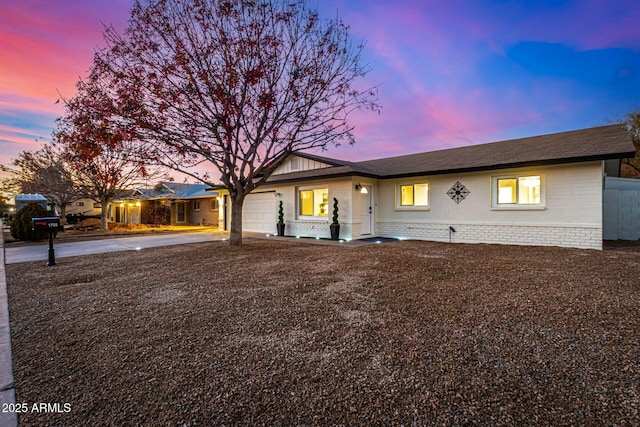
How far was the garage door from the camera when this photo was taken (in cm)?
1426

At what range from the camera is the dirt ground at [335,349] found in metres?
1.81

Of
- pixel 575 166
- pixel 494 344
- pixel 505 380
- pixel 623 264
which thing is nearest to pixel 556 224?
pixel 575 166

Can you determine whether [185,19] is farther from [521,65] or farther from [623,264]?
[521,65]

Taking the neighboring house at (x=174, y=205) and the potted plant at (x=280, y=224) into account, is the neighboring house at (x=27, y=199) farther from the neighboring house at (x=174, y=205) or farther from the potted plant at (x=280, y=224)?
the potted plant at (x=280, y=224)

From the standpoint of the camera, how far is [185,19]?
772 cm

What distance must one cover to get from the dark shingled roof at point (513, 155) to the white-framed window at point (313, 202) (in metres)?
0.75

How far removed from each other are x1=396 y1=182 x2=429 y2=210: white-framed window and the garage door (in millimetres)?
6001

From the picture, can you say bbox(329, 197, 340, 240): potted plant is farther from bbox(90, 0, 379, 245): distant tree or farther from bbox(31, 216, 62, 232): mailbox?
bbox(31, 216, 62, 232): mailbox

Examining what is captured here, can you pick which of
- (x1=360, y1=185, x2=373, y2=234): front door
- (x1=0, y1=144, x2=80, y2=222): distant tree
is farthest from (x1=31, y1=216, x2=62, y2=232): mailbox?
(x1=0, y1=144, x2=80, y2=222): distant tree

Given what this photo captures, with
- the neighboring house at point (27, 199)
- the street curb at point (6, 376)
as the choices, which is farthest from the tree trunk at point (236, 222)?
the neighboring house at point (27, 199)

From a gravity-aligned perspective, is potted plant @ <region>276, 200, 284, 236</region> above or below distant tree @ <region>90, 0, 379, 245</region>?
below

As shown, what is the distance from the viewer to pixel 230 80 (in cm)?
→ 777

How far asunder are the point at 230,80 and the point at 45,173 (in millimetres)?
17985

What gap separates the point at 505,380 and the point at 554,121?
20.8 meters
